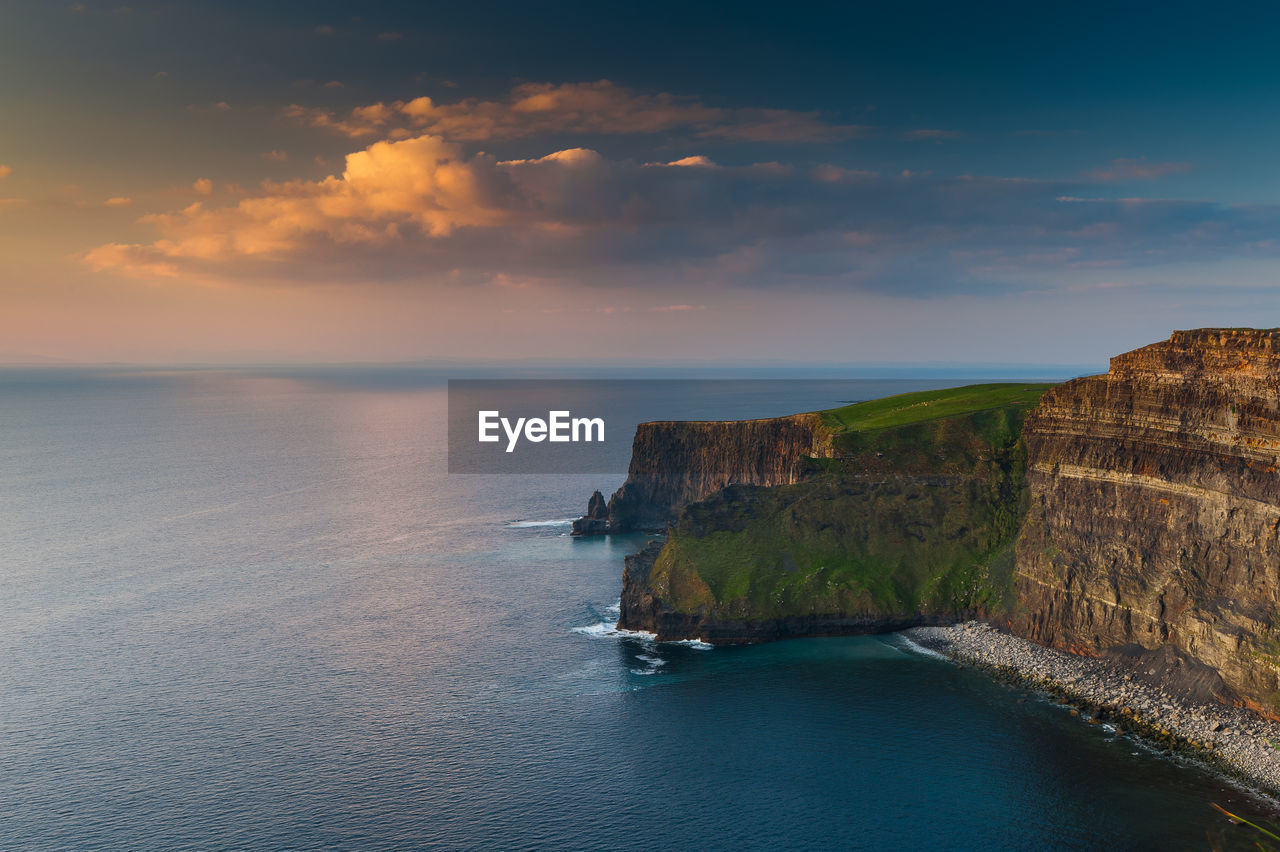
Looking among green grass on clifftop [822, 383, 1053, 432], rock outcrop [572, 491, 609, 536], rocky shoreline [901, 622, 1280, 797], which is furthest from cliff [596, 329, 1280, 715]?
rock outcrop [572, 491, 609, 536]

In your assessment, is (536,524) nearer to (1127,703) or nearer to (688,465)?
(688,465)

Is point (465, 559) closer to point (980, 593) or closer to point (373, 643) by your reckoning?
point (373, 643)

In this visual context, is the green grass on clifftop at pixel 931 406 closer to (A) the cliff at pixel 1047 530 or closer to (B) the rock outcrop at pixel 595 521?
(A) the cliff at pixel 1047 530

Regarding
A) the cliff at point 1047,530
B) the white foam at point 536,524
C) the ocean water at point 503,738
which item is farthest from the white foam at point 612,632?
the white foam at point 536,524

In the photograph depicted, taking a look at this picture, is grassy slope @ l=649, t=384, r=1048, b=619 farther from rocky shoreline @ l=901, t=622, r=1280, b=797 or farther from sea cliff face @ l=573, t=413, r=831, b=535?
Answer: sea cliff face @ l=573, t=413, r=831, b=535

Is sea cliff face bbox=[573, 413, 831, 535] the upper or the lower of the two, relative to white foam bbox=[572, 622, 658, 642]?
upper

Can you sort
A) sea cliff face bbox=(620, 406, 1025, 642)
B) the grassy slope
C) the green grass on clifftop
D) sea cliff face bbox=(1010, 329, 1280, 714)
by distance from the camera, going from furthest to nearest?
the green grass on clifftop → the grassy slope → sea cliff face bbox=(620, 406, 1025, 642) → sea cliff face bbox=(1010, 329, 1280, 714)

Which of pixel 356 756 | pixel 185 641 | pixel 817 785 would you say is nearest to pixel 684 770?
pixel 817 785
